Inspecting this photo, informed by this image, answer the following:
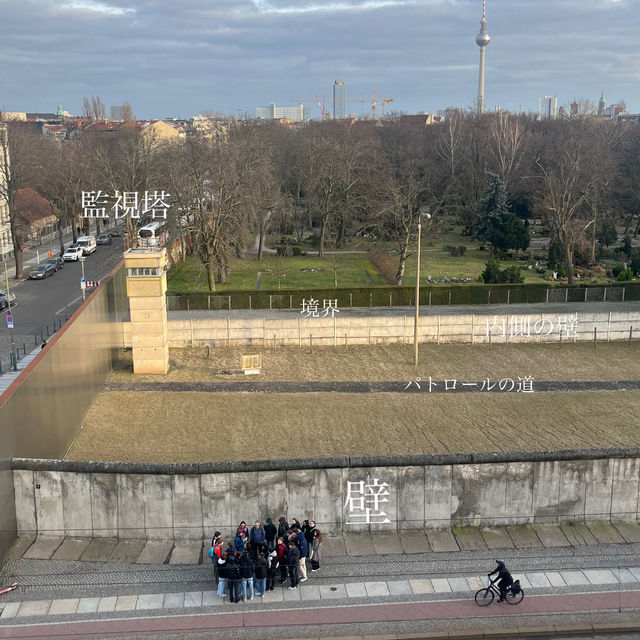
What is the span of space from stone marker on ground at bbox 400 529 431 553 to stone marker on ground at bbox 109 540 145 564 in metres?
5.91

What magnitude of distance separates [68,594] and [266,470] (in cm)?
474

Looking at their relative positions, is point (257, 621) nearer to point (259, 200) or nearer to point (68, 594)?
point (68, 594)

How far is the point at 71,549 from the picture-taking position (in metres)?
15.8

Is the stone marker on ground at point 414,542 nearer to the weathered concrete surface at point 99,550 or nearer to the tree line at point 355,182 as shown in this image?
the weathered concrete surface at point 99,550

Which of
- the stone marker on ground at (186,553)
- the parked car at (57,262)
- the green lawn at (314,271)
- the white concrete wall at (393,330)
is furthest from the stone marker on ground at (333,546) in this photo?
the parked car at (57,262)

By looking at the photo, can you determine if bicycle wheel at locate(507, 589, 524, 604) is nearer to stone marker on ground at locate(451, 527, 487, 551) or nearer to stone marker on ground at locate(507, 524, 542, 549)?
stone marker on ground at locate(451, 527, 487, 551)

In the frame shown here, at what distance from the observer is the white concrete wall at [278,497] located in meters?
16.0

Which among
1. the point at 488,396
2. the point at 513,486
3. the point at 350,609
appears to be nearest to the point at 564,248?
the point at 488,396

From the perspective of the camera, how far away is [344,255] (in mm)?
61719

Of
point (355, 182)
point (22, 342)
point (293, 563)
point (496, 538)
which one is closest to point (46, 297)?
point (22, 342)

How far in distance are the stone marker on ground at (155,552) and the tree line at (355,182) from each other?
30.2 m

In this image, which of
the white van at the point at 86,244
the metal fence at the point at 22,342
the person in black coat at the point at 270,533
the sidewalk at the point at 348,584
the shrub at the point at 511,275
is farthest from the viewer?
the white van at the point at 86,244

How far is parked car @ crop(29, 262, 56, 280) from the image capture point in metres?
50.1

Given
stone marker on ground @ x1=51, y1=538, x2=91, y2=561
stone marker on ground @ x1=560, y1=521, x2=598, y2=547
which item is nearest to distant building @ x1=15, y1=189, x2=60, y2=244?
stone marker on ground @ x1=51, y1=538, x2=91, y2=561
